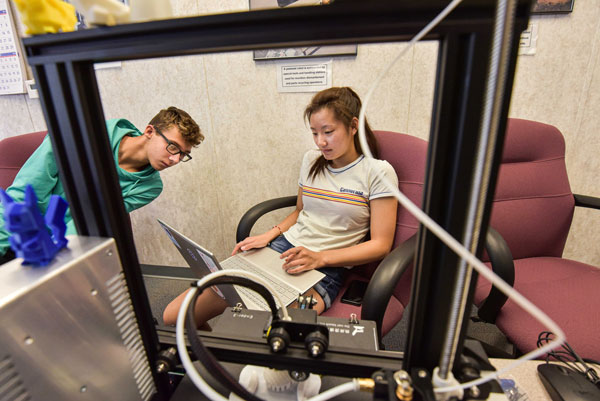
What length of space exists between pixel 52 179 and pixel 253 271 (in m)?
0.95

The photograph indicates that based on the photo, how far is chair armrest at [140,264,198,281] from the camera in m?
2.02

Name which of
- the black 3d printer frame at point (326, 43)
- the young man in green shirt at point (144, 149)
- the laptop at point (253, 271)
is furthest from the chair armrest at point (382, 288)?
the young man in green shirt at point (144, 149)

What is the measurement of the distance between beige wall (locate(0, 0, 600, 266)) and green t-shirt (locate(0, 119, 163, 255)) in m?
0.38

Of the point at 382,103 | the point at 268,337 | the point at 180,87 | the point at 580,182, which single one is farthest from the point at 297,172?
the point at 580,182

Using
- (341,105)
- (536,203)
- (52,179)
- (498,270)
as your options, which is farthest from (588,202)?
(52,179)

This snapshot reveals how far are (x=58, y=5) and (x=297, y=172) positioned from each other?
133cm

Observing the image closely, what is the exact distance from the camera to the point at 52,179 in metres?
1.21

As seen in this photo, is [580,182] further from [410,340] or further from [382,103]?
[410,340]

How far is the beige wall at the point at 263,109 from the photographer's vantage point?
4.23ft

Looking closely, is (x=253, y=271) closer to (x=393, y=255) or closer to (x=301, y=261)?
(x=301, y=261)

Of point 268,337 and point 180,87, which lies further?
point 180,87

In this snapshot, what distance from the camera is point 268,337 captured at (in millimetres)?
416

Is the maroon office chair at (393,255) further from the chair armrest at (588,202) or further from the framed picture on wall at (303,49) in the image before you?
the chair armrest at (588,202)

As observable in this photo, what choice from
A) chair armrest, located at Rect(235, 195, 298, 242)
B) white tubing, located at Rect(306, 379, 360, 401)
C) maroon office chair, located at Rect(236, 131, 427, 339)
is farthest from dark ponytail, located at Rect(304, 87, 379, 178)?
white tubing, located at Rect(306, 379, 360, 401)
